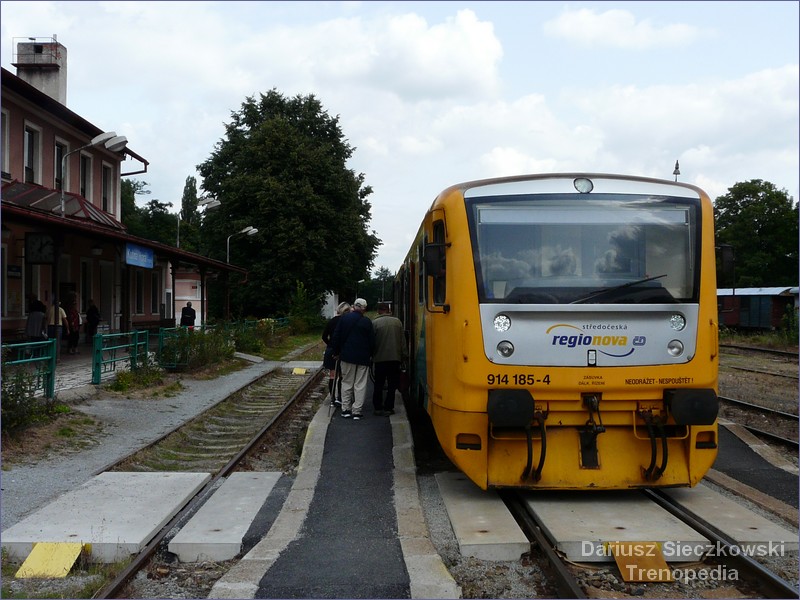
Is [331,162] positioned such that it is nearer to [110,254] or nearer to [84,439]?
[110,254]

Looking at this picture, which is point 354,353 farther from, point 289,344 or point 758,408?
point 289,344

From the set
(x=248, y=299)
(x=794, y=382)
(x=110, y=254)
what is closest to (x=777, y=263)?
(x=248, y=299)

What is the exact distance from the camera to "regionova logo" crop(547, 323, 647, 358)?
6531mm

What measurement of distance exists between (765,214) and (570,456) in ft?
235

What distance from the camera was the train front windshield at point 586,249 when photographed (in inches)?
263

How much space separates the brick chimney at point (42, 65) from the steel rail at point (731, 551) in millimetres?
27273

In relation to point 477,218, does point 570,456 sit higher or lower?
lower

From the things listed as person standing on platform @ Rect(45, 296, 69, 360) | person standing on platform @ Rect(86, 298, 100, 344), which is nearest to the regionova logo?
person standing on platform @ Rect(45, 296, 69, 360)

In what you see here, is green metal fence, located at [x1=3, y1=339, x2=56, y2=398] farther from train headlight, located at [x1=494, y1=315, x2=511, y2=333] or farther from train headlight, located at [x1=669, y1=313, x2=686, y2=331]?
train headlight, located at [x1=669, y1=313, x2=686, y2=331]

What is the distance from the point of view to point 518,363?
649 cm

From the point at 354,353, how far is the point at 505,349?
4749 mm

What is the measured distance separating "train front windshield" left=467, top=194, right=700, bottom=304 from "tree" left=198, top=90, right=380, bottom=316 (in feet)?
126

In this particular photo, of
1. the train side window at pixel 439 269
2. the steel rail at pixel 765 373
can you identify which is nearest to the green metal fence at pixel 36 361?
the train side window at pixel 439 269

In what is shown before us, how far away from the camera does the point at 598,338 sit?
6551 mm
